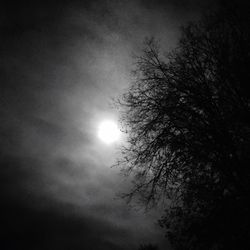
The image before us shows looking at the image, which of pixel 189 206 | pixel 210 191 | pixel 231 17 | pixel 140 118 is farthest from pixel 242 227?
pixel 231 17

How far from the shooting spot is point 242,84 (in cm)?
986

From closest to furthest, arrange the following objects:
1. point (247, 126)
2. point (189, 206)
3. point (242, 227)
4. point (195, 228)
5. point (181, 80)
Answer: point (242, 227) → point (247, 126) → point (195, 228) → point (189, 206) → point (181, 80)

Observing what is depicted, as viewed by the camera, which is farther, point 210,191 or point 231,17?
point 231,17

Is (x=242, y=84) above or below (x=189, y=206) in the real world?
above

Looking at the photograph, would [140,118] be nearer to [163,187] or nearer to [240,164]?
[163,187]

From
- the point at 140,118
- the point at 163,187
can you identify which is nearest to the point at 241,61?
the point at 140,118

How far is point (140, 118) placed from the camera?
12.1m

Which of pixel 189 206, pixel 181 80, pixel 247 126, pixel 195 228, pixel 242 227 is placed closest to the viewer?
pixel 242 227

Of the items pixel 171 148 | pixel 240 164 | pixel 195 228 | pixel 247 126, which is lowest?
pixel 195 228

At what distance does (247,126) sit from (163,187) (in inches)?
168

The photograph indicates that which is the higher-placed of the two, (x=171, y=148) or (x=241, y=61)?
(x=241, y=61)

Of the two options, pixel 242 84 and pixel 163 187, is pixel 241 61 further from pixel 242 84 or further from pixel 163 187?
pixel 163 187

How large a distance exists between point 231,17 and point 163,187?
315 inches

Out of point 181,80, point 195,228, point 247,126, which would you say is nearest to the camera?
point 247,126
